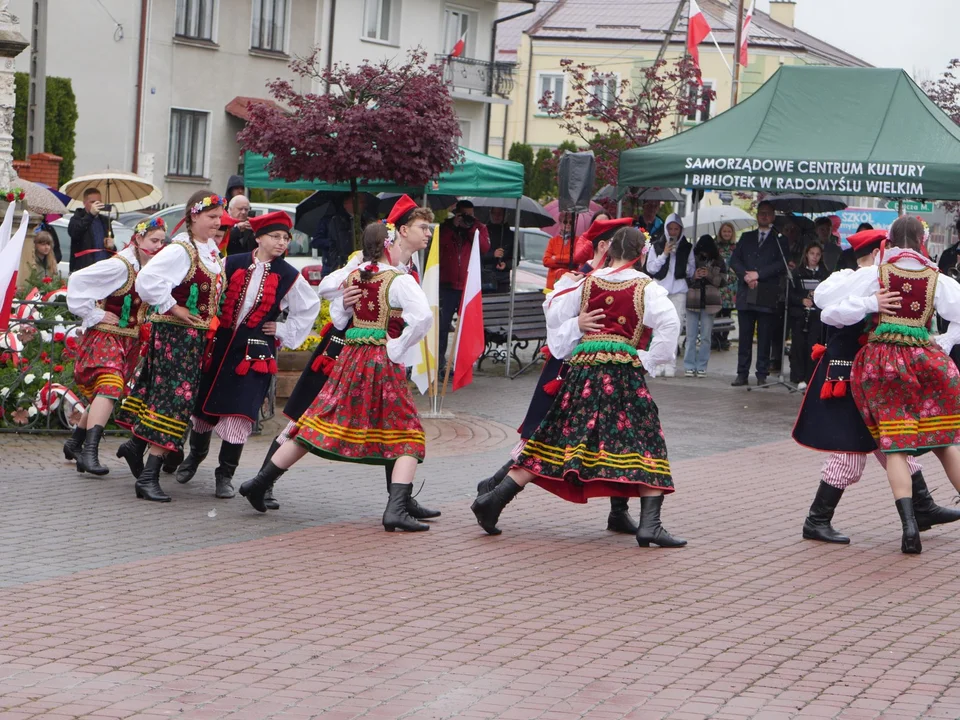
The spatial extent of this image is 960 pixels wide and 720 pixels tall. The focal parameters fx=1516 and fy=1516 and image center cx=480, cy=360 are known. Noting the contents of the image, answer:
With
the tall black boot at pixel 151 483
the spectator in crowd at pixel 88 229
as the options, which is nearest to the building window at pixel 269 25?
the spectator in crowd at pixel 88 229

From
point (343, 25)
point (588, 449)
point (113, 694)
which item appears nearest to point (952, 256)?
point (588, 449)

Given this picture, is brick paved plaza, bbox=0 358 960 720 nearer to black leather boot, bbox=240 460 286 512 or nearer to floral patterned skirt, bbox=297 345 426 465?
black leather boot, bbox=240 460 286 512

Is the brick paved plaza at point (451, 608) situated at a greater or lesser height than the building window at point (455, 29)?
lesser

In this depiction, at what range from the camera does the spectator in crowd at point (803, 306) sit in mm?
16328

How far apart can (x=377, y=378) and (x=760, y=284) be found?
889 cm

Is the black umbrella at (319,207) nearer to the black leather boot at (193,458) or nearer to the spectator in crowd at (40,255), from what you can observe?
the spectator in crowd at (40,255)

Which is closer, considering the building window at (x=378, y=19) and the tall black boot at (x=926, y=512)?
the tall black boot at (x=926, y=512)

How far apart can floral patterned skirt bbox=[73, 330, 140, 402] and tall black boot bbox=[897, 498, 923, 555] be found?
4849 mm

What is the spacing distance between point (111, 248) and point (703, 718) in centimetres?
1108

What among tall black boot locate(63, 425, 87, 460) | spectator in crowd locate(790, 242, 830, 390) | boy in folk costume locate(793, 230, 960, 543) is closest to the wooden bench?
spectator in crowd locate(790, 242, 830, 390)

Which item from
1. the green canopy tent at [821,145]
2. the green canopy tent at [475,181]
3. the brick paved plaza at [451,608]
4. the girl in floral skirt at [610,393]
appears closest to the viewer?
the brick paved plaza at [451,608]

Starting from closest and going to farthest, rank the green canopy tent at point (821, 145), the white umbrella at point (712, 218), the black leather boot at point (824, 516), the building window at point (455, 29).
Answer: the black leather boot at point (824, 516) → the green canopy tent at point (821, 145) → the white umbrella at point (712, 218) → the building window at point (455, 29)

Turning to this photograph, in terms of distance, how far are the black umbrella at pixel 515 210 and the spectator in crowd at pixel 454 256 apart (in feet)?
10.0

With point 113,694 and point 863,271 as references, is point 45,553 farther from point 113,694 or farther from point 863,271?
point 863,271
